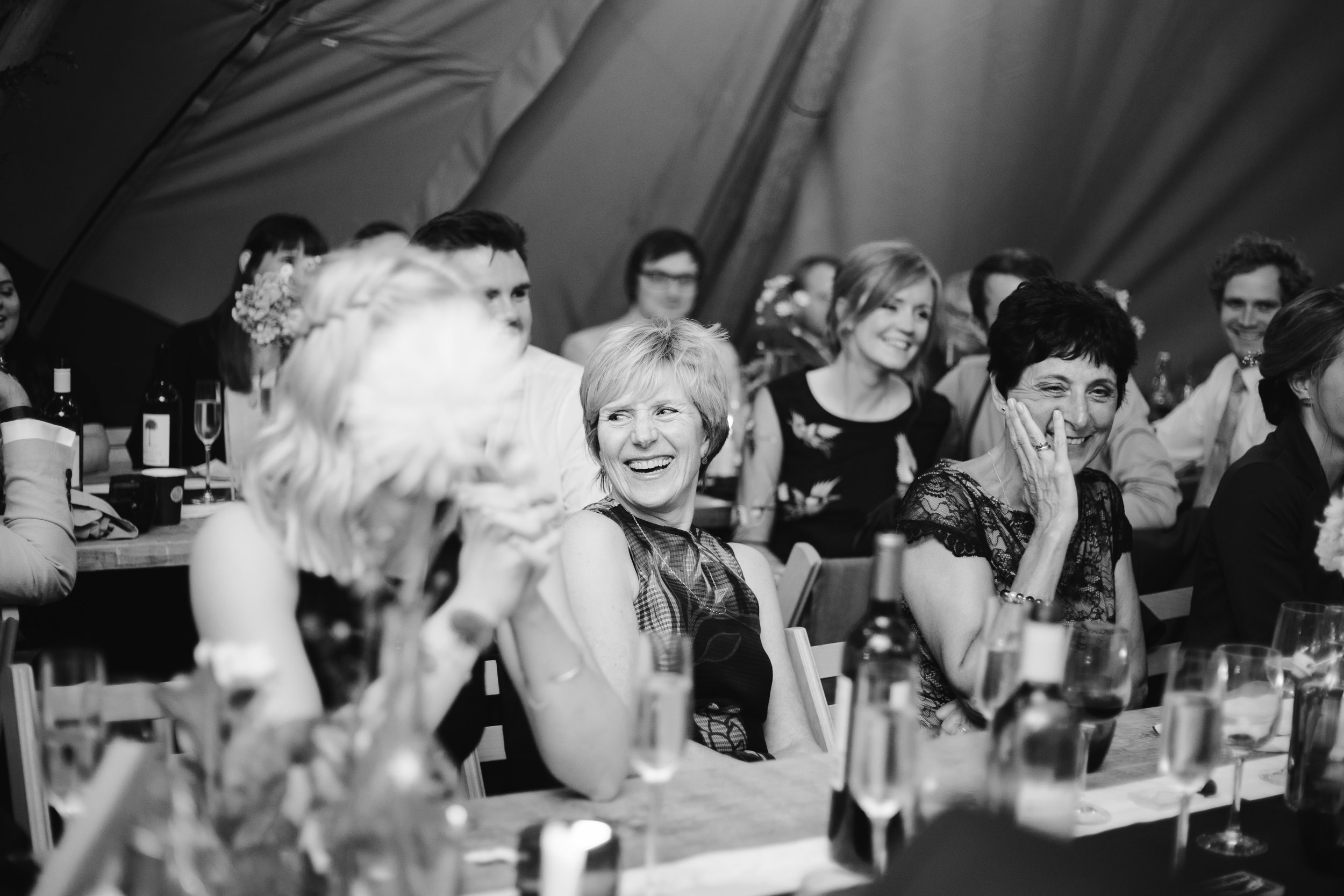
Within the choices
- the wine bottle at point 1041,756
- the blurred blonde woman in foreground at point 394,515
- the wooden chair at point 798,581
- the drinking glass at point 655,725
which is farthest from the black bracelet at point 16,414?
the wine bottle at point 1041,756

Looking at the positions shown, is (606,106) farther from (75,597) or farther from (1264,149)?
(75,597)

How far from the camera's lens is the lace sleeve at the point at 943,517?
2287 mm

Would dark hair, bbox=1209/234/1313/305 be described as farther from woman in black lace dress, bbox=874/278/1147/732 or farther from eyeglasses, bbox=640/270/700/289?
woman in black lace dress, bbox=874/278/1147/732

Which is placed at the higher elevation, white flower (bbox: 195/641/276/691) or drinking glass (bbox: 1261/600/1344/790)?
white flower (bbox: 195/641/276/691)

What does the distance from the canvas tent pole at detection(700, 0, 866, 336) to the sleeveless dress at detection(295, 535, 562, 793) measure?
13.6 ft

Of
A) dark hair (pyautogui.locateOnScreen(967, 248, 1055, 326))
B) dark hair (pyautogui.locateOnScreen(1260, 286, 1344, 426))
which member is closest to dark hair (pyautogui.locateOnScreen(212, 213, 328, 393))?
dark hair (pyautogui.locateOnScreen(967, 248, 1055, 326))

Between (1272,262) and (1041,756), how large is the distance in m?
3.42

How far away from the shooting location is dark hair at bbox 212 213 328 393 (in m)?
3.88

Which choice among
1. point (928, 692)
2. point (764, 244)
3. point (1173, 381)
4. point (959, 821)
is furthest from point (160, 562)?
point (1173, 381)

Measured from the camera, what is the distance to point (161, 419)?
335 centimetres

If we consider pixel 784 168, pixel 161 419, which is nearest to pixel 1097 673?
pixel 161 419

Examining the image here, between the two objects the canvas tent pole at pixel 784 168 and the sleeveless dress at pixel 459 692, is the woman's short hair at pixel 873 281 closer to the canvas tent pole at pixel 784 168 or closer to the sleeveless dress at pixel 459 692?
the canvas tent pole at pixel 784 168

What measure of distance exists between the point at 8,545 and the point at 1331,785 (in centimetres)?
226

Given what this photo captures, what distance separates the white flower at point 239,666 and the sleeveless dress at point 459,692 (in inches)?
5.2
